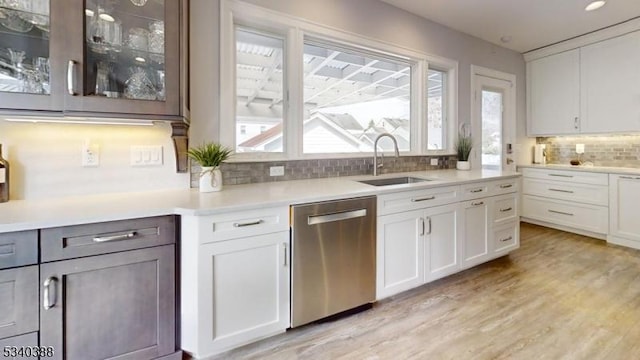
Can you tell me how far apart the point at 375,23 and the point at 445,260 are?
7.42 feet

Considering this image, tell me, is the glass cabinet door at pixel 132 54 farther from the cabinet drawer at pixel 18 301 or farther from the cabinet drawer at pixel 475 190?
the cabinet drawer at pixel 475 190

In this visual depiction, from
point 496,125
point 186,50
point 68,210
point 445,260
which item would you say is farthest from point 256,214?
Result: point 496,125

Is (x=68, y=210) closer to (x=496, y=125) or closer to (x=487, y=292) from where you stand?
(x=487, y=292)

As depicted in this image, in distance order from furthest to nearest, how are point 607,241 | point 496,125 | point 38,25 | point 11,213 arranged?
point 496,125 < point 607,241 < point 38,25 < point 11,213

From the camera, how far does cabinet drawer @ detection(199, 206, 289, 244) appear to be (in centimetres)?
160

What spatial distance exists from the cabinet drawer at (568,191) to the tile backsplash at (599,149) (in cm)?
64

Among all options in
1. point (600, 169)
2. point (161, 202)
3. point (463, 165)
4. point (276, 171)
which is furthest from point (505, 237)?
point (161, 202)

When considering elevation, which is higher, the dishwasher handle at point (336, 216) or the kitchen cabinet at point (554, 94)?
the kitchen cabinet at point (554, 94)

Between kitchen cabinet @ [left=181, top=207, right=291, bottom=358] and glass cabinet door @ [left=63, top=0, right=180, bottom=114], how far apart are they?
676 millimetres

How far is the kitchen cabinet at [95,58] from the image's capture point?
146 cm

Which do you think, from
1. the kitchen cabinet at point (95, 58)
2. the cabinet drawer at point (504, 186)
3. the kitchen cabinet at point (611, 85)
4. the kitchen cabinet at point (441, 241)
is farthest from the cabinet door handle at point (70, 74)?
the kitchen cabinet at point (611, 85)

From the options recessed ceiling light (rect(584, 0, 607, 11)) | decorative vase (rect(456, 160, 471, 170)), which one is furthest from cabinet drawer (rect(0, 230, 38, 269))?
recessed ceiling light (rect(584, 0, 607, 11))

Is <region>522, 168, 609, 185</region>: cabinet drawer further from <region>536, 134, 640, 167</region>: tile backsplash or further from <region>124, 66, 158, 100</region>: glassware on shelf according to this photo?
<region>124, 66, 158, 100</region>: glassware on shelf

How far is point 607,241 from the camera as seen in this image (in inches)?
150
